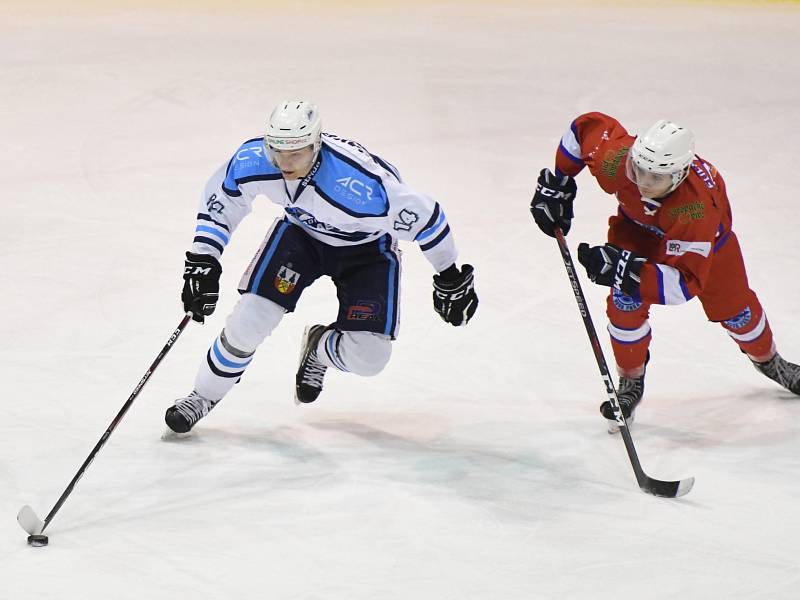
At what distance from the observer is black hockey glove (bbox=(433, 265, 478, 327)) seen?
367 centimetres

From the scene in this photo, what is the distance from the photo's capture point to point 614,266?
11.6ft

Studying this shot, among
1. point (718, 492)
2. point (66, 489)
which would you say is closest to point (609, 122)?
point (718, 492)

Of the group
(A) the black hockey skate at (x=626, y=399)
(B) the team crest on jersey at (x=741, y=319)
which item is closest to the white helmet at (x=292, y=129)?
(A) the black hockey skate at (x=626, y=399)

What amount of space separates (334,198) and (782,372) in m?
1.71

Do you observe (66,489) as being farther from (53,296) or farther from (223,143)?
(223,143)

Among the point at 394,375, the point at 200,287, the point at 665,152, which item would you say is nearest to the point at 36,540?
the point at 200,287

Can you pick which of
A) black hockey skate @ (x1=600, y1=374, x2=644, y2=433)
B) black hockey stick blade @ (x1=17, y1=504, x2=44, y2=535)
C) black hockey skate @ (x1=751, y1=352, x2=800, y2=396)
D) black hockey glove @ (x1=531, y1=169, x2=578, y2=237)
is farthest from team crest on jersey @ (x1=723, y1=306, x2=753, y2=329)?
black hockey stick blade @ (x1=17, y1=504, x2=44, y2=535)

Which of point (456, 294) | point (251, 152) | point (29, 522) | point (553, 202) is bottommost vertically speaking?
point (29, 522)

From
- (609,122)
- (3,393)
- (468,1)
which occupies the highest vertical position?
(609,122)

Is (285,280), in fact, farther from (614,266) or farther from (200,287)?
(614,266)

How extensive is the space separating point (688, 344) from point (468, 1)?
20.2 feet

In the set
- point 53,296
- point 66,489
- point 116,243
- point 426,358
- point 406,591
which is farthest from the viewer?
point 116,243

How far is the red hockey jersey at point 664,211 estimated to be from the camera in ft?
11.4

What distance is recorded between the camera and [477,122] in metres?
6.98
